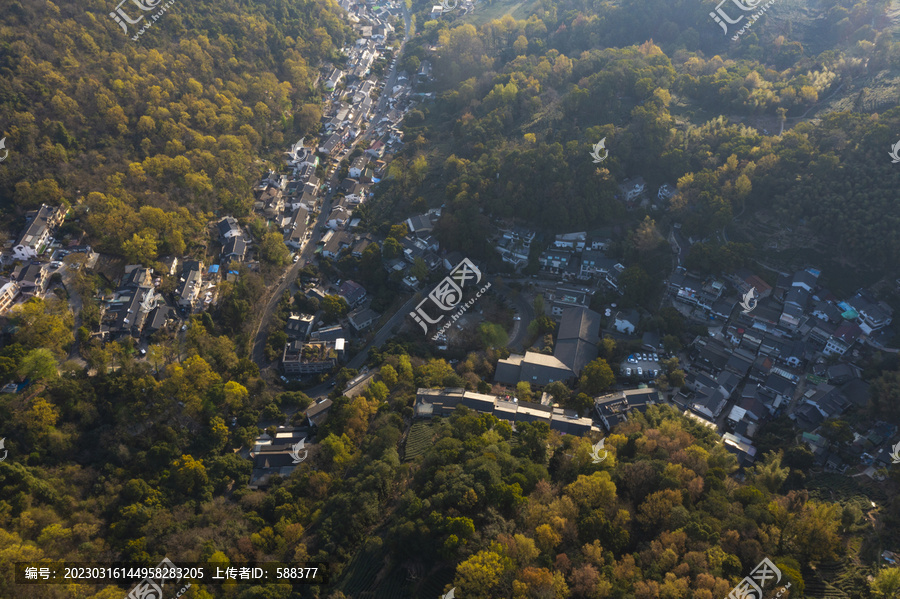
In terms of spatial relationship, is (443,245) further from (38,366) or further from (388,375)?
(38,366)

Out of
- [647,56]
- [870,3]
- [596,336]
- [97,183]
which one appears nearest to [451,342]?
[596,336]

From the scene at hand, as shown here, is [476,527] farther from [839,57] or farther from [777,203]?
[839,57]

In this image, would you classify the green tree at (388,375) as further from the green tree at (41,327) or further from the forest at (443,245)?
the green tree at (41,327)

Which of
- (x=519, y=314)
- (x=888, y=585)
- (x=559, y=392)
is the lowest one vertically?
(x=888, y=585)

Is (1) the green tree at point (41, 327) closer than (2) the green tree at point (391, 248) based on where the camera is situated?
Yes

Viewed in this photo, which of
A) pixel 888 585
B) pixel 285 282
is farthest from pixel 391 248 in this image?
pixel 888 585

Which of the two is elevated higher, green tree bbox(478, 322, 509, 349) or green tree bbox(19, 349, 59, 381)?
green tree bbox(19, 349, 59, 381)

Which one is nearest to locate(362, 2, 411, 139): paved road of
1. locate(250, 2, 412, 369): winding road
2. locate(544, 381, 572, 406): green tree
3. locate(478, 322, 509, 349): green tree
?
locate(250, 2, 412, 369): winding road

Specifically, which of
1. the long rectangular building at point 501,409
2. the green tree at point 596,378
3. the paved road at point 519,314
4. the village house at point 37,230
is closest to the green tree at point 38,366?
the village house at point 37,230

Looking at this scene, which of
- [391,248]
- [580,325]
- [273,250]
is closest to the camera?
[580,325]

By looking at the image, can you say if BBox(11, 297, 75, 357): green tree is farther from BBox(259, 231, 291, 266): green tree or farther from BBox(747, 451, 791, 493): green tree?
BBox(747, 451, 791, 493): green tree

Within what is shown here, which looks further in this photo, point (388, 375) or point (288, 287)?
point (288, 287)
